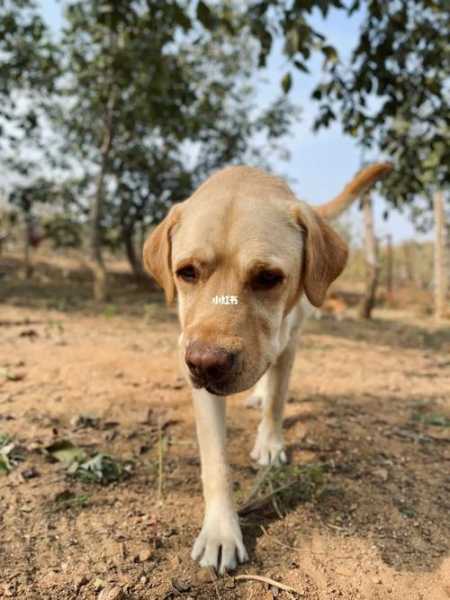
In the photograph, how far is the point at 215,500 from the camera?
2357 millimetres

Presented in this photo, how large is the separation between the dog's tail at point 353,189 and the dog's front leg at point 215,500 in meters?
2.31

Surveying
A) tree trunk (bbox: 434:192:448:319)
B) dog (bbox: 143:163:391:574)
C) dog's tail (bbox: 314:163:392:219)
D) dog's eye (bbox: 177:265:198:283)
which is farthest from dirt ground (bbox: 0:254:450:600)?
tree trunk (bbox: 434:192:448:319)

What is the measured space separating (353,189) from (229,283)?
2455 mm

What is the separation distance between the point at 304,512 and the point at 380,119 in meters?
3.81

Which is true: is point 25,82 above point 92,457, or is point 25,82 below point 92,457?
above

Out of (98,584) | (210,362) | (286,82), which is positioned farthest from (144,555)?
(286,82)

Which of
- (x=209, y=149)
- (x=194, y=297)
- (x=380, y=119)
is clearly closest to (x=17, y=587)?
(x=194, y=297)

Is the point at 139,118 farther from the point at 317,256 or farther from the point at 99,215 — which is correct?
the point at 317,256

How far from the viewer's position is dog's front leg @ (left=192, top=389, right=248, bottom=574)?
217 cm

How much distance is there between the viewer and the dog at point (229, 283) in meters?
2.04

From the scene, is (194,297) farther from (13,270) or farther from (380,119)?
(13,270)

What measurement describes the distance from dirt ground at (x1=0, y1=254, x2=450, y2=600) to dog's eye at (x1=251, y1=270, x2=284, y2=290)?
1.06 m

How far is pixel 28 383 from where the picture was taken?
419cm

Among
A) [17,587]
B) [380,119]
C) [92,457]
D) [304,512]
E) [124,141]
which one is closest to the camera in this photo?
[17,587]
